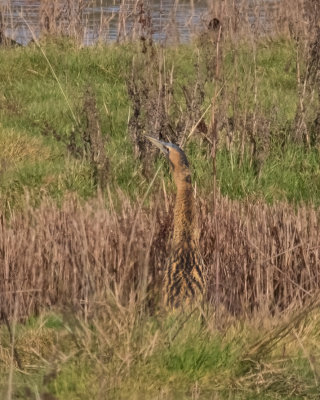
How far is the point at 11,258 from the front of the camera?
15.0ft

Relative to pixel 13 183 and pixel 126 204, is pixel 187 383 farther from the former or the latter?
pixel 13 183

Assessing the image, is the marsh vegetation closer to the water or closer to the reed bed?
the reed bed

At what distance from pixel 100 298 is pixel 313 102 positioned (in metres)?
4.84

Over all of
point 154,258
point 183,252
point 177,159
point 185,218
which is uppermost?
point 177,159

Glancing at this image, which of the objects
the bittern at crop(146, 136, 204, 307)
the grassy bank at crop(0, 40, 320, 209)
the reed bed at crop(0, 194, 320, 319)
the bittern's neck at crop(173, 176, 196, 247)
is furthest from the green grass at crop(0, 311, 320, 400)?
the grassy bank at crop(0, 40, 320, 209)

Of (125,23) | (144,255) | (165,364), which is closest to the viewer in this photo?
(165,364)

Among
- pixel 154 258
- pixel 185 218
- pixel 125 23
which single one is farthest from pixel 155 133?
pixel 125 23

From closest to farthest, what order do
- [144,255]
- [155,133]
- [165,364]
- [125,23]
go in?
[165,364], [144,255], [155,133], [125,23]

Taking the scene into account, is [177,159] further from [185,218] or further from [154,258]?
[154,258]

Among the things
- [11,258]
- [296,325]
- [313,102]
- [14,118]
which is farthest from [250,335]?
[14,118]

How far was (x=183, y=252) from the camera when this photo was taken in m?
3.72

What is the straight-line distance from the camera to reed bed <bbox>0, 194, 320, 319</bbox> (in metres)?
4.30

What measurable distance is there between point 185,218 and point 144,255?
2.50 feet

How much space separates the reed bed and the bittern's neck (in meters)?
0.49
